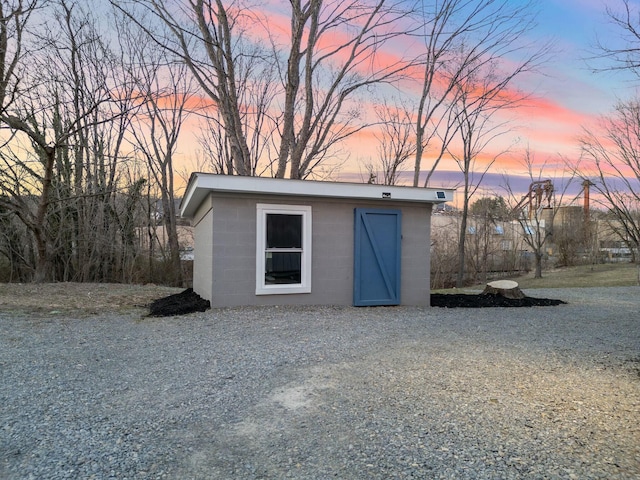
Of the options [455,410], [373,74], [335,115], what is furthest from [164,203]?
[455,410]

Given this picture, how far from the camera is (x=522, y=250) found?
65.1ft

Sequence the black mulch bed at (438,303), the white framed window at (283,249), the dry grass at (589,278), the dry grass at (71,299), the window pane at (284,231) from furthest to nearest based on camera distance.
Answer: the dry grass at (589,278) → the dry grass at (71,299) → the window pane at (284,231) → the white framed window at (283,249) → the black mulch bed at (438,303)

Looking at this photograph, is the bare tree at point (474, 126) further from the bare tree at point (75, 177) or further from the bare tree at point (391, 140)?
the bare tree at point (75, 177)

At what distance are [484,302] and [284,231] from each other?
171 inches

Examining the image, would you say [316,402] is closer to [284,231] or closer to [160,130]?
[284,231]

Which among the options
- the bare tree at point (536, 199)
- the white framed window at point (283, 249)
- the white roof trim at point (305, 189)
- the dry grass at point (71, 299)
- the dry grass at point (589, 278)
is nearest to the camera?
the white roof trim at point (305, 189)

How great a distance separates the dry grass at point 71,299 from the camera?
6992 mm

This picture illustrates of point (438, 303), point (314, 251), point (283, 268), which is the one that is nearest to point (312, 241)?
point (314, 251)

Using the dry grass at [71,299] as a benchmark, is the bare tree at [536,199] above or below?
above

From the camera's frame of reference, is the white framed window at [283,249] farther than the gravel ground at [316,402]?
Yes

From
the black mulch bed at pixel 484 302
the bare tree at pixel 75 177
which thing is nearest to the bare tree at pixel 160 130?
the bare tree at pixel 75 177

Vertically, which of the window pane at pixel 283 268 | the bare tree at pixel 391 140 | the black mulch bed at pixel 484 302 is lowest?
the black mulch bed at pixel 484 302

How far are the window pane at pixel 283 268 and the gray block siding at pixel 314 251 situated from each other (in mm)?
238

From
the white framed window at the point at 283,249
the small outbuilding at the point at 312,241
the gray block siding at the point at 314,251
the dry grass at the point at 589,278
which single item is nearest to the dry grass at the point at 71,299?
the gray block siding at the point at 314,251
